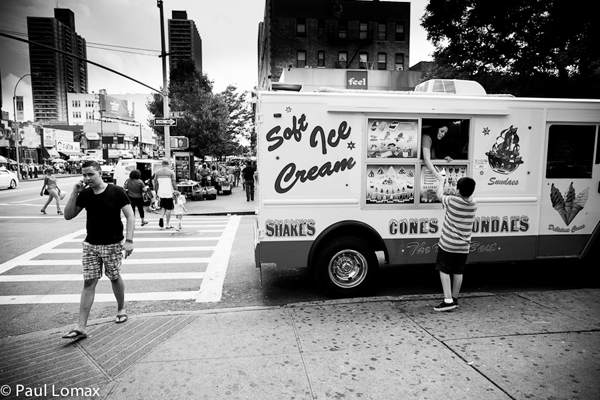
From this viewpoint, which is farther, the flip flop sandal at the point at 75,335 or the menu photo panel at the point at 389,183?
the menu photo panel at the point at 389,183

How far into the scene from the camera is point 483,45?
640 inches

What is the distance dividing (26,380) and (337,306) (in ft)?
11.0

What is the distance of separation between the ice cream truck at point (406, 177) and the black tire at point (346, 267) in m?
0.01

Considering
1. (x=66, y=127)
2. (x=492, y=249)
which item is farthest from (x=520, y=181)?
(x=66, y=127)

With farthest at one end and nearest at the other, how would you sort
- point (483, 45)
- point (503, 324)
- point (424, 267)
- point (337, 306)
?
point (483, 45), point (424, 267), point (337, 306), point (503, 324)

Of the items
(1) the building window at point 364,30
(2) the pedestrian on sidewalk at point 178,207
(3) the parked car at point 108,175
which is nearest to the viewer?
(2) the pedestrian on sidewalk at point 178,207

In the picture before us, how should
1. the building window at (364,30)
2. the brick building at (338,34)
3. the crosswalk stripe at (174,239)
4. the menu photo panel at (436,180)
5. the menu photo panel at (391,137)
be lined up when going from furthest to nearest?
the building window at (364,30) → the brick building at (338,34) → the crosswalk stripe at (174,239) → the menu photo panel at (436,180) → the menu photo panel at (391,137)

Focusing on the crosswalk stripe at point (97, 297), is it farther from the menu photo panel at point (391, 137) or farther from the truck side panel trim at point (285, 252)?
the menu photo panel at point (391, 137)

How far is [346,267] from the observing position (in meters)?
5.52

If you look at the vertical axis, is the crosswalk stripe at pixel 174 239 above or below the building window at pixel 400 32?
below

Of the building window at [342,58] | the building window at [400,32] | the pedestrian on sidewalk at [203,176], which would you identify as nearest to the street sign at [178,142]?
the pedestrian on sidewalk at [203,176]

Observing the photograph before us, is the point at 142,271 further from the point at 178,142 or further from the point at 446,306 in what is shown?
the point at 178,142

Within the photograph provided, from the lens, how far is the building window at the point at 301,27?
43.3m

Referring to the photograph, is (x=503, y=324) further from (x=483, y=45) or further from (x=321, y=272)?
(x=483, y=45)
